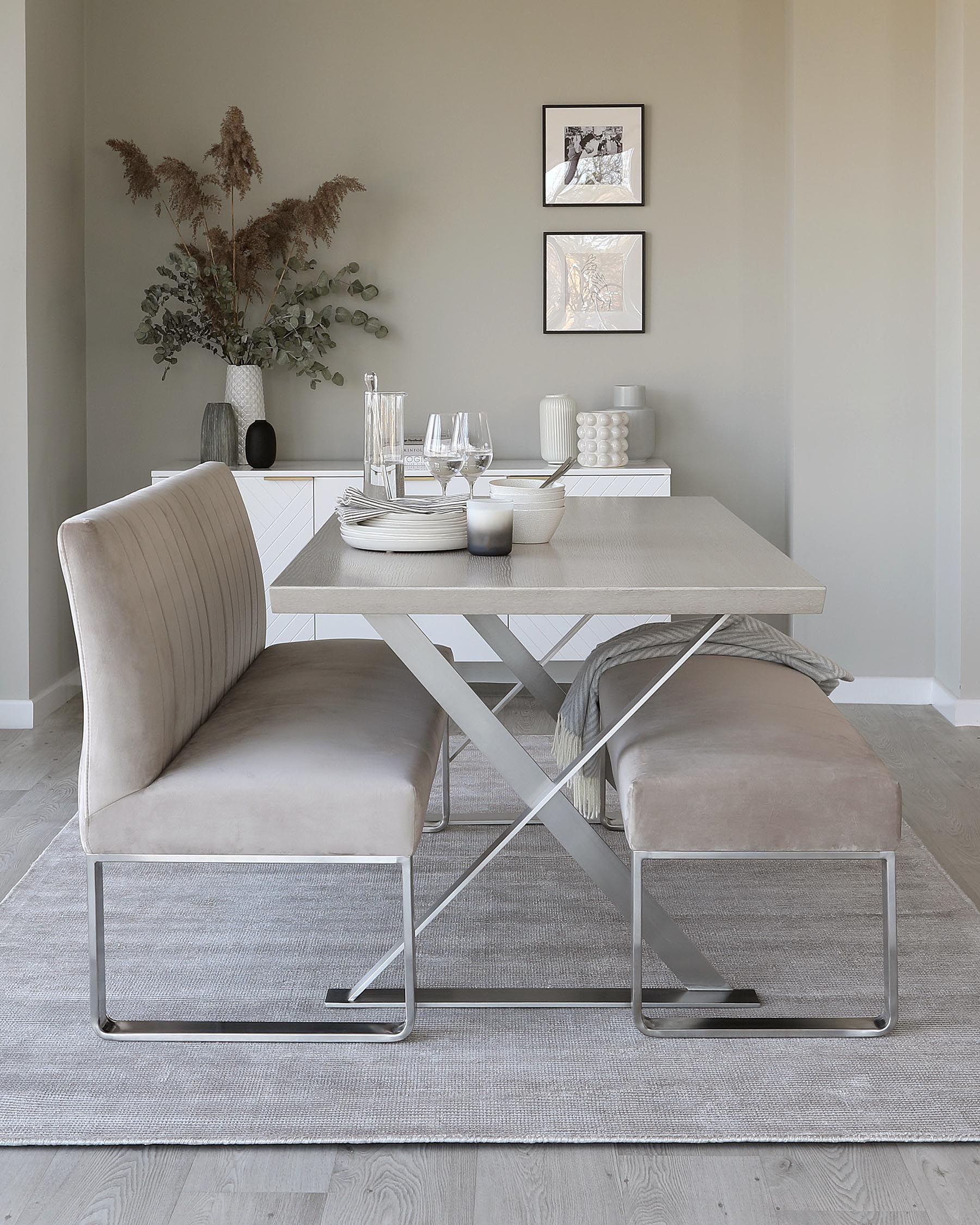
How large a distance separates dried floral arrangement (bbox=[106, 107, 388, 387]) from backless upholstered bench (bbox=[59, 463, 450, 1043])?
2.28 m

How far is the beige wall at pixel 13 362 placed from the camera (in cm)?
388

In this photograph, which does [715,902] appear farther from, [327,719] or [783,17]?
[783,17]

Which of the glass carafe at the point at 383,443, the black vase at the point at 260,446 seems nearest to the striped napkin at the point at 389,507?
the glass carafe at the point at 383,443

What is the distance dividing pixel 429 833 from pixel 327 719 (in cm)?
93

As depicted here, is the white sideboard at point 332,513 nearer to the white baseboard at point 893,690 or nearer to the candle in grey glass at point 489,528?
the white baseboard at point 893,690

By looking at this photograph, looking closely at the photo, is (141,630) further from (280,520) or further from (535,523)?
(280,520)

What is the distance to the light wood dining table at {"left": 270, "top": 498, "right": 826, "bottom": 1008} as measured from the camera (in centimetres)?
183

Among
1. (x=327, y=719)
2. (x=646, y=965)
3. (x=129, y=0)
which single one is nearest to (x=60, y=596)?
(x=129, y=0)

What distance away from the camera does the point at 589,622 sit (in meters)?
4.24

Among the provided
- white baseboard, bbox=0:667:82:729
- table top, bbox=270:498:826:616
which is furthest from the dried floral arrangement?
table top, bbox=270:498:826:616

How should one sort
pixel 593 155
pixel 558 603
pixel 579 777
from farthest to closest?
1. pixel 593 155
2. pixel 579 777
3. pixel 558 603

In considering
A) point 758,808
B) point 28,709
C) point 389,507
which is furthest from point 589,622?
point 758,808

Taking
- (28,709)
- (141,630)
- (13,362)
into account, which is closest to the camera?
(141,630)

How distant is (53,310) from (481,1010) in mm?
3110
